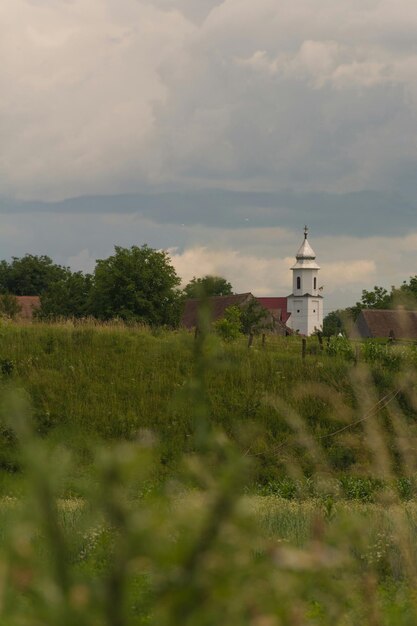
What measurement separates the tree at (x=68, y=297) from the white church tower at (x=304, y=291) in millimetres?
52617

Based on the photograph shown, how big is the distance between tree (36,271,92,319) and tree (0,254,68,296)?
97.2 ft

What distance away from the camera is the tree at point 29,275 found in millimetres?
103250

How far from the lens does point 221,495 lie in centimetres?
101

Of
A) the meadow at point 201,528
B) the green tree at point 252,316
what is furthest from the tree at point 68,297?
the meadow at point 201,528

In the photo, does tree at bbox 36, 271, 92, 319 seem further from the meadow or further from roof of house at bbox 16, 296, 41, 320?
the meadow

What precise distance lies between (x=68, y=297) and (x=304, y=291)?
57473 mm

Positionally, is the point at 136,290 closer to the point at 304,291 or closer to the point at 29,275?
the point at 29,275

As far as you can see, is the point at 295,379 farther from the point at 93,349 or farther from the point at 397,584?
the point at 397,584

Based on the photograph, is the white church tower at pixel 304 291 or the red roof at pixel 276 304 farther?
the red roof at pixel 276 304

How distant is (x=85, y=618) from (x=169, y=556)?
11cm

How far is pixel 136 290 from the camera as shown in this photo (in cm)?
6259

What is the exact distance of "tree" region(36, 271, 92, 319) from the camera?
2746 inches

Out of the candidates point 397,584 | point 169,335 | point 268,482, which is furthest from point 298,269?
point 397,584

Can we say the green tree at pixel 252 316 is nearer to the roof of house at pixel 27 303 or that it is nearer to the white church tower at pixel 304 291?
the roof of house at pixel 27 303
